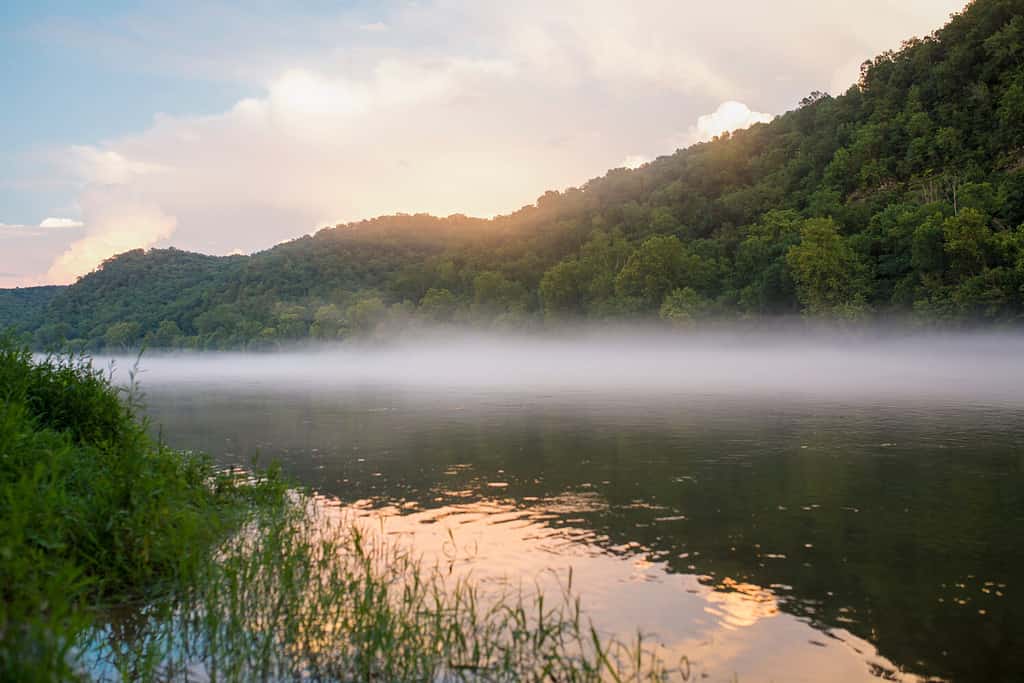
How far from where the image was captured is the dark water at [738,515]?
1209 centimetres

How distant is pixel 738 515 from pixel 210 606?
14629 mm

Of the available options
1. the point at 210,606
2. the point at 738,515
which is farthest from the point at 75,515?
the point at 738,515

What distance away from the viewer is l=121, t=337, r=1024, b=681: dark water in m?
12.1

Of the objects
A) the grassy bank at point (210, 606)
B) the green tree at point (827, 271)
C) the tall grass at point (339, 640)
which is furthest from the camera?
the green tree at point (827, 271)

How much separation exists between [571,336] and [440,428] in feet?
450

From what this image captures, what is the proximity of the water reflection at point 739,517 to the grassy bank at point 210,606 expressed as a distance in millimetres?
1897

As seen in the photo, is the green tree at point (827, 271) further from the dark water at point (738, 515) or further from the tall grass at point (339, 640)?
the tall grass at point (339, 640)

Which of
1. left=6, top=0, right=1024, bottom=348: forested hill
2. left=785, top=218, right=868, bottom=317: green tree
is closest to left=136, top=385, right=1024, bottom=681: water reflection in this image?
left=6, top=0, right=1024, bottom=348: forested hill

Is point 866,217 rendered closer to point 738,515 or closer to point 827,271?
point 827,271

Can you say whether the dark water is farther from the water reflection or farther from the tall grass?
the tall grass

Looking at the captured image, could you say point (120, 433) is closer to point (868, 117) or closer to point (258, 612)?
point (258, 612)

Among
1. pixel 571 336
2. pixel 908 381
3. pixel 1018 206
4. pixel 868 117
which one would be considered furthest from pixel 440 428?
pixel 868 117

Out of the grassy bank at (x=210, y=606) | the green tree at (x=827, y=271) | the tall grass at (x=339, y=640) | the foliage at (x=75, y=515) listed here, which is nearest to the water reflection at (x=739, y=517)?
the tall grass at (x=339, y=640)

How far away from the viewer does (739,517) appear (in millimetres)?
20578
